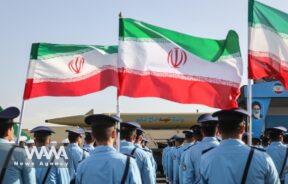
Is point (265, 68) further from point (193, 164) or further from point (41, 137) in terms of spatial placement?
point (41, 137)

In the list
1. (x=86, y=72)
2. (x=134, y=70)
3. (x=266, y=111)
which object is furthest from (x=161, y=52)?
(x=266, y=111)

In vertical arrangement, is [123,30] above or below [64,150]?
above

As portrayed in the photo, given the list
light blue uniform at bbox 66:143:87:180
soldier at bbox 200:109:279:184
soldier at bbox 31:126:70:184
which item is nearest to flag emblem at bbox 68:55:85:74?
light blue uniform at bbox 66:143:87:180

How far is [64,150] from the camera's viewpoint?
25.3 ft

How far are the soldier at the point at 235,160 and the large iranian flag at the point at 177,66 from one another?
126 inches

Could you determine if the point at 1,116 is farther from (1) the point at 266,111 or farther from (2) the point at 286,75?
(1) the point at 266,111

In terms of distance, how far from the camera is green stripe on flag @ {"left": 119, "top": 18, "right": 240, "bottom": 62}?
7543mm

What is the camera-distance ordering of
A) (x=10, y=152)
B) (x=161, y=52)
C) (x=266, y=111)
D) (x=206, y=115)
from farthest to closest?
(x=266, y=111)
(x=161, y=52)
(x=206, y=115)
(x=10, y=152)

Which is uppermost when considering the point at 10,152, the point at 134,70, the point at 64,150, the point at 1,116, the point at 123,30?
the point at 123,30

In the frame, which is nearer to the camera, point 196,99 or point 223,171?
point 223,171

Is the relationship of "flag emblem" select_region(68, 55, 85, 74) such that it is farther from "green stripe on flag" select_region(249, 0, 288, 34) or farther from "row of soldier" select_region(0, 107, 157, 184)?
"row of soldier" select_region(0, 107, 157, 184)

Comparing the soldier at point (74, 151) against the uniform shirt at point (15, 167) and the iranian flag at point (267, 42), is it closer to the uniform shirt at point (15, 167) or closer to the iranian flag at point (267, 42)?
the iranian flag at point (267, 42)

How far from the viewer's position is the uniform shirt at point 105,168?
392cm

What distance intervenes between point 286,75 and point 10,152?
14.3 feet
